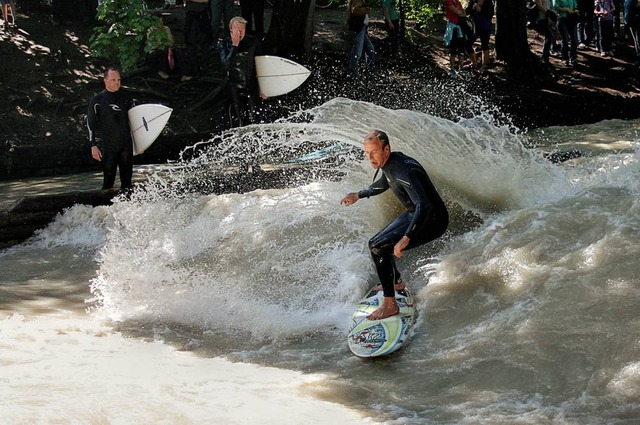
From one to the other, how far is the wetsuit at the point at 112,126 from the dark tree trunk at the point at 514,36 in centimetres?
1020

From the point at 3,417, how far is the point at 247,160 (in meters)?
8.25

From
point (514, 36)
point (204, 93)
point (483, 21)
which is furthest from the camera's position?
point (514, 36)

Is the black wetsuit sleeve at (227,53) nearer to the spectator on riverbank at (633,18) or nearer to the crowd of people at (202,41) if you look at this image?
the crowd of people at (202,41)

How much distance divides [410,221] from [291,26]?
37.2ft

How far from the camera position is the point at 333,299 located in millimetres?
9477

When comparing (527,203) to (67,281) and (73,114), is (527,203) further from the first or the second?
(73,114)

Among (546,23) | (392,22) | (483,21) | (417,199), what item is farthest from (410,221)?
(392,22)

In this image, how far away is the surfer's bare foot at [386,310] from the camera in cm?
851

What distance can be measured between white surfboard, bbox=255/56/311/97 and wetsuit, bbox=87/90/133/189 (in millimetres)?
2328

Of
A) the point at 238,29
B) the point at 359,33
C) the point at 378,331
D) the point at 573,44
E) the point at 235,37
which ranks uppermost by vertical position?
the point at 238,29

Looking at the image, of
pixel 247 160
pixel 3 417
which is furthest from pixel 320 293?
pixel 247 160

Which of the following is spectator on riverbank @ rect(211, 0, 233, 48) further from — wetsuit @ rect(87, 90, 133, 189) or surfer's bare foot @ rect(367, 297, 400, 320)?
surfer's bare foot @ rect(367, 297, 400, 320)

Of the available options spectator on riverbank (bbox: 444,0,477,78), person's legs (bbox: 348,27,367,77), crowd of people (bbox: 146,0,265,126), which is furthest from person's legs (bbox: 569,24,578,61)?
crowd of people (bbox: 146,0,265,126)

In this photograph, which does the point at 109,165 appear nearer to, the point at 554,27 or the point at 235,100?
the point at 235,100
